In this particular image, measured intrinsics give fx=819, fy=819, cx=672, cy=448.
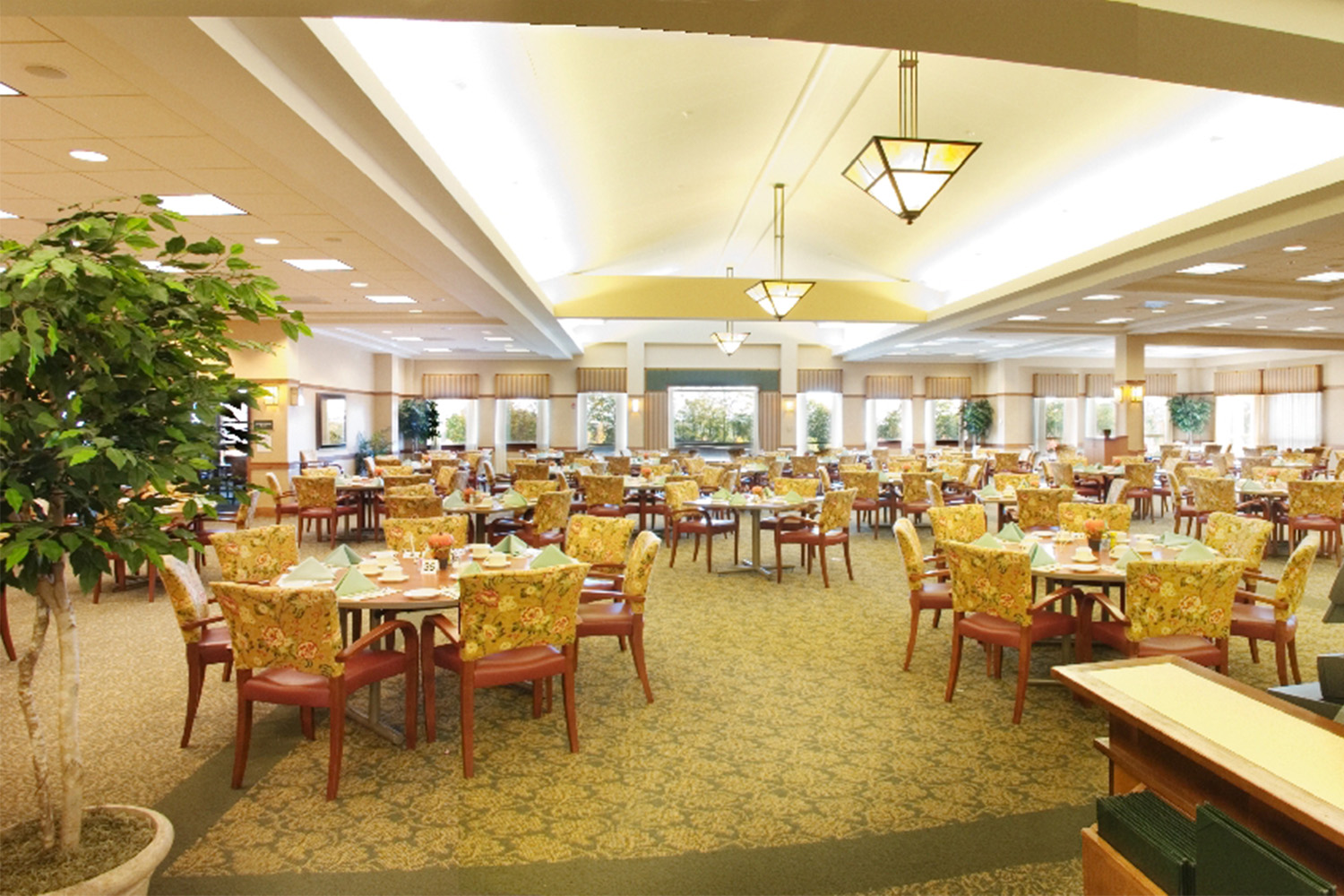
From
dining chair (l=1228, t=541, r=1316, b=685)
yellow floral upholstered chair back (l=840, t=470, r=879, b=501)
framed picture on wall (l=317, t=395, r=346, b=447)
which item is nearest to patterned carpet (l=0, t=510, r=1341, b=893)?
dining chair (l=1228, t=541, r=1316, b=685)

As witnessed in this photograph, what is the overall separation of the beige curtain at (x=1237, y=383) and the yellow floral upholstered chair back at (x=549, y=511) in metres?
18.6

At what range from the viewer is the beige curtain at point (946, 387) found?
1962 cm

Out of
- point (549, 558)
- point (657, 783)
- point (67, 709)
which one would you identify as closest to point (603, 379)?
point (549, 558)

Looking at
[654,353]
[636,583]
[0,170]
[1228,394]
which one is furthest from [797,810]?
[1228,394]

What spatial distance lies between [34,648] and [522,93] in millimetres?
4173

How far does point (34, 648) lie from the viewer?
2.13 m

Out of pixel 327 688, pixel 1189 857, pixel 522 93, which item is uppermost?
pixel 522 93

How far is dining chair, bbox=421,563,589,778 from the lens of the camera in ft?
10.6

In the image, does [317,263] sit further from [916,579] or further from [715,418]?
[715,418]

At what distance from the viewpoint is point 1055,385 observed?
19.3 metres

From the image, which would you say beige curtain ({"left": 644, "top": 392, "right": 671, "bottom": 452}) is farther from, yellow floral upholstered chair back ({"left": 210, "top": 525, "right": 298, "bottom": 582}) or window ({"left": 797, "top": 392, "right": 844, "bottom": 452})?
yellow floral upholstered chair back ({"left": 210, "top": 525, "right": 298, "bottom": 582})

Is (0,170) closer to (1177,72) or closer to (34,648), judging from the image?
(34,648)

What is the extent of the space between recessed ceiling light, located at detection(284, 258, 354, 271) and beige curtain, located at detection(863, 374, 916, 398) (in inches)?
540

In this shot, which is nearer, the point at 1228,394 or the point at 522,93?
the point at 522,93
